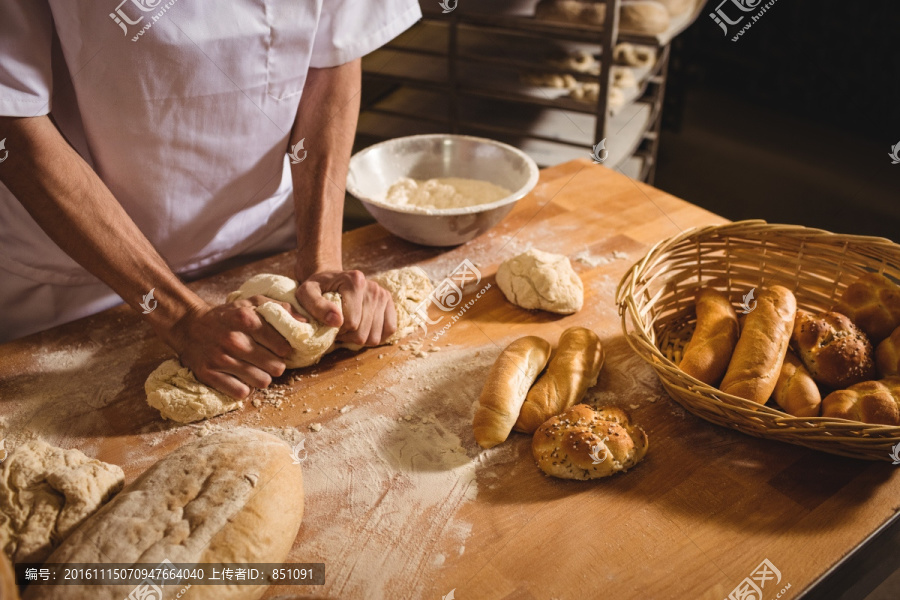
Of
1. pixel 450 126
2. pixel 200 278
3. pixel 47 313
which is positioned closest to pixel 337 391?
pixel 200 278

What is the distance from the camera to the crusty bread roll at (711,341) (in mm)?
1437

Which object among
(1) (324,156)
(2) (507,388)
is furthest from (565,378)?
(1) (324,156)

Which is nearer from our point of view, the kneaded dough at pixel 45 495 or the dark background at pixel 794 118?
the kneaded dough at pixel 45 495

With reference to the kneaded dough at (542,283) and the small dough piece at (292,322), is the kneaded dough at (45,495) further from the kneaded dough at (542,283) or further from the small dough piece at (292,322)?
the kneaded dough at (542,283)

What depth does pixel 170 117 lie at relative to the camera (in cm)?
167

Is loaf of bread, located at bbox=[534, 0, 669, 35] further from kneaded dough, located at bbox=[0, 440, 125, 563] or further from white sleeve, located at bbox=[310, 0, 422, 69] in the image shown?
kneaded dough, located at bbox=[0, 440, 125, 563]

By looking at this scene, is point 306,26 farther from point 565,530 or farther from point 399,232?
point 565,530

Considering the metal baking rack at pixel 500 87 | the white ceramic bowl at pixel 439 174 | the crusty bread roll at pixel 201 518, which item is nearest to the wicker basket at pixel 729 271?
the white ceramic bowl at pixel 439 174

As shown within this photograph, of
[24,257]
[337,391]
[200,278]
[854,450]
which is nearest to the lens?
[854,450]

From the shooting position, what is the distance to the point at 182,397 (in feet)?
4.68

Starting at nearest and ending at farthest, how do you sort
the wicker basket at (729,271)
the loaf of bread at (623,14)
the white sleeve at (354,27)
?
the wicker basket at (729,271) < the white sleeve at (354,27) < the loaf of bread at (623,14)

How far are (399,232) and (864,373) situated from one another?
1.34 m

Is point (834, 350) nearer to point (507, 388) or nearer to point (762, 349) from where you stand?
point (762, 349)

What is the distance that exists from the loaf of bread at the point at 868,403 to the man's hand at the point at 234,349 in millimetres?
1237
